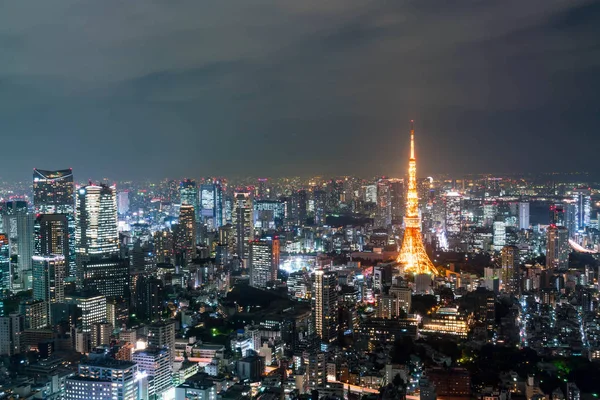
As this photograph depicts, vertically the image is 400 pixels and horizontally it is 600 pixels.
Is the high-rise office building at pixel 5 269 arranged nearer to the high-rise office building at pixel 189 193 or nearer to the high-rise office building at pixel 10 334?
the high-rise office building at pixel 10 334

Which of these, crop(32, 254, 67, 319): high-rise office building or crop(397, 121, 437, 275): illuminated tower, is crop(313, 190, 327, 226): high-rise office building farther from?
crop(32, 254, 67, 319): high-rise office building

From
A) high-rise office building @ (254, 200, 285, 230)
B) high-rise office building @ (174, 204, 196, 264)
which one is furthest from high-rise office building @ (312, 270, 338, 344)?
high-rise office building @ (254, 200, 285, 230)

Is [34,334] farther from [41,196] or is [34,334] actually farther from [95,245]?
[41,196]

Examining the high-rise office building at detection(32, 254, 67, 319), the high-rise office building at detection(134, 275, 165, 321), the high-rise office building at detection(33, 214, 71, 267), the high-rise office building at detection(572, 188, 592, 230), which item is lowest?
the high-rise office building at detection(134, 275, 165, 321)

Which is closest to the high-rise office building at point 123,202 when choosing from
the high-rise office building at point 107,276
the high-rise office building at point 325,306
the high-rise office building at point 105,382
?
the high-rise office building at point 107,276

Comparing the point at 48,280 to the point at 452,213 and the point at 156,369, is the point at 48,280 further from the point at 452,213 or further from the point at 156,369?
the point at 452,213

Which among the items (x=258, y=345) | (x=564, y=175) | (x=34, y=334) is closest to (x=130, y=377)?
(x=258, y=345)
